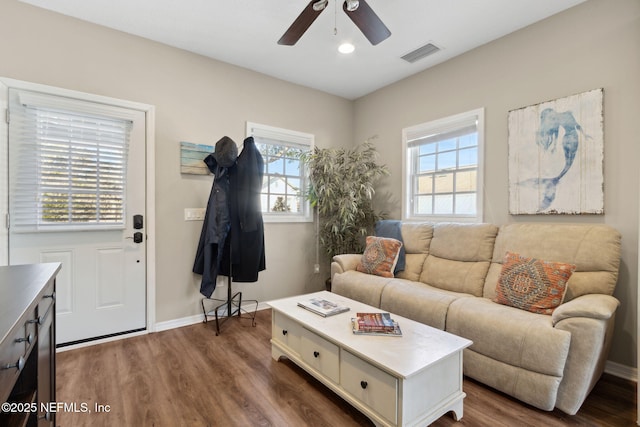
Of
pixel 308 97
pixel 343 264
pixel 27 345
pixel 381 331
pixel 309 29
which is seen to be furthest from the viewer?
pixel 308 97

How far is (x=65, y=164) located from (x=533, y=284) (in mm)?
3657

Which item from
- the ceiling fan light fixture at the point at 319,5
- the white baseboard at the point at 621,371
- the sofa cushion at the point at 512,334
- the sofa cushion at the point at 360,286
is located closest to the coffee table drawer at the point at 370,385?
the sofa cushion at the point at 512,334

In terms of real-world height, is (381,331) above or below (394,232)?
below

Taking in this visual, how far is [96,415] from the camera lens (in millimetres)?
1702

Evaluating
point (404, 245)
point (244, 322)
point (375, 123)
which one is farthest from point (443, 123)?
point (244, 322)

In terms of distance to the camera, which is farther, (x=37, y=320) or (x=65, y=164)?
(x=65, y=164)

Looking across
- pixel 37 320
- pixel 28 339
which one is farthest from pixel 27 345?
pixel 37 320

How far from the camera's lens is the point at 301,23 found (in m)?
2.01

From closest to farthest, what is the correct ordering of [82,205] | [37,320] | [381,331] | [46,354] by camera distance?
[37,320]
[46,354]
[381,331]
[82,205]

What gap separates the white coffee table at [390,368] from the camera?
4.72ft

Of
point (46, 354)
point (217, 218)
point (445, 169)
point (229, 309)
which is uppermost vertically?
point (445, 169)

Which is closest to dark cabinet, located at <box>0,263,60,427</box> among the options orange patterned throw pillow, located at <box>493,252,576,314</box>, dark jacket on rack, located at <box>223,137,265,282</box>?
dark jacket on rack, located at <box>223,137,265,282</box>

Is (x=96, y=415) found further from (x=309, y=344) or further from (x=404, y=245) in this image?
(x=404, y=245)

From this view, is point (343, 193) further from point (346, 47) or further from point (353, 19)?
point (353, 19)
